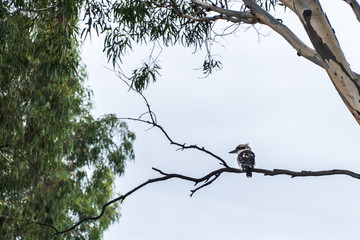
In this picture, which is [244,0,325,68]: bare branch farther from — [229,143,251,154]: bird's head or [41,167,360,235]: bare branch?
[229,143,251,154]: bird's head

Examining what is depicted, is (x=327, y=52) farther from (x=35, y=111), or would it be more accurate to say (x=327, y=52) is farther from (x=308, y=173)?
(x=35, y=111)

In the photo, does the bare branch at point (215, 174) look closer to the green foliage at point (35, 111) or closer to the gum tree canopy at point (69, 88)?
the gum tree canopy at point (69, 88)

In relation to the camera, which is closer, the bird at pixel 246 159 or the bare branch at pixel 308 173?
the bare branch at pixel 308 173

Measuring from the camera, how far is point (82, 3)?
7332mm

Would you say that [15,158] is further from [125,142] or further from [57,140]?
[125,142]

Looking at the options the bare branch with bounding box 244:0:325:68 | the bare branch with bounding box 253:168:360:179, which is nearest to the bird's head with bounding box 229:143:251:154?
the bare branch with bounding box 244:0:325:68

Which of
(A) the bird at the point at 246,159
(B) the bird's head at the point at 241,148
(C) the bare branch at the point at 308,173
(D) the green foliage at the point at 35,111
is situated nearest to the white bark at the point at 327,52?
(C) the bare branch at the point at 308,173

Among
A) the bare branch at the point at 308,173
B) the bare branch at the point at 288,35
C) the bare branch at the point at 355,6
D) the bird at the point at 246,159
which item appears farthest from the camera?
the bird at the point at 246,159

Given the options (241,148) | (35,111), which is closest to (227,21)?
(241,148)

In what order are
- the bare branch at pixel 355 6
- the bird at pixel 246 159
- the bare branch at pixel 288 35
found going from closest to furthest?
the bare branch at pixel 288 35 → the bare branch at pixel 355 6 → the bird at pixel 246 159

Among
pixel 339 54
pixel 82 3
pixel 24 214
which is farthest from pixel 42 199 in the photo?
pixel 339 54

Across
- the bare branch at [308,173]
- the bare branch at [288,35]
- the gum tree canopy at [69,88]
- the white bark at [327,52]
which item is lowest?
the bare branch at [308,173]

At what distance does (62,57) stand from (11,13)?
1457 mm

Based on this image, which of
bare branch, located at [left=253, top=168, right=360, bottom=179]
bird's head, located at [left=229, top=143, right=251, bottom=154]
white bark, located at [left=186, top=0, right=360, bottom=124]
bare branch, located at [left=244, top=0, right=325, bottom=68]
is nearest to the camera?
bare branch, located at [left=253, top=168, right=360, bottom=179]
